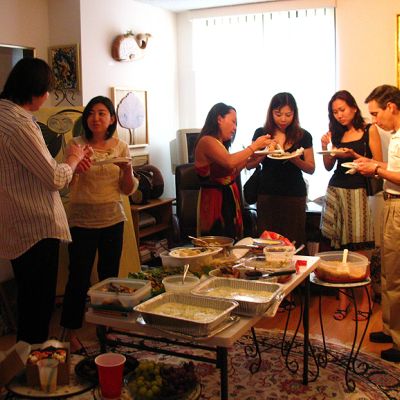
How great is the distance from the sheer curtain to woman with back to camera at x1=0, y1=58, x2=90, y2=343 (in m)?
2.73

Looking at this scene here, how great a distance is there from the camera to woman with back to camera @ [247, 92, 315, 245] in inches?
127

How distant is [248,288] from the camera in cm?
189

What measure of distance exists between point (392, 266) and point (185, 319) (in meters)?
1.59

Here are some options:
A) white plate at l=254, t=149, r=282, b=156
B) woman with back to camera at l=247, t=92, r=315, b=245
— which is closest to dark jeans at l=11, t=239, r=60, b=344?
white plate at l=254, t=149, r=282, b=156

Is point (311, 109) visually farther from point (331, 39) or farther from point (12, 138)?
point (12, 138)

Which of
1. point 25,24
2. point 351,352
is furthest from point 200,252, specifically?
point 25,24

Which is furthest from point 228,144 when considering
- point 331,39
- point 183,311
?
point 331,39

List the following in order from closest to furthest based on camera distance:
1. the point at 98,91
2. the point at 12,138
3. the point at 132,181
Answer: the point at 12,138
the point at 132,181
the point at 98,91

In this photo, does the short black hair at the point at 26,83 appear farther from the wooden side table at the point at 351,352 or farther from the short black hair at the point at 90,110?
the wooden side table at the point at 351,352

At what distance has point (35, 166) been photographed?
2.11 meters

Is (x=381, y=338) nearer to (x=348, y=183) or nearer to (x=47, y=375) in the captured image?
(x=348, y=183)

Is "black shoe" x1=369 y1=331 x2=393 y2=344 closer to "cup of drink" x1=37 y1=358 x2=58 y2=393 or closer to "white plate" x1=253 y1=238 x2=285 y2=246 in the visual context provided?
"white plate" x1=253 y1=238 x2=285 y2=246

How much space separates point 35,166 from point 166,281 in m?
0.72

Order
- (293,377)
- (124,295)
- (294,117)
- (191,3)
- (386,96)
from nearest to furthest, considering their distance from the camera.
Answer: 1. (124,295)
2. (293,377)
3. (386,96)
4. (294,117)
5. (191,3)
